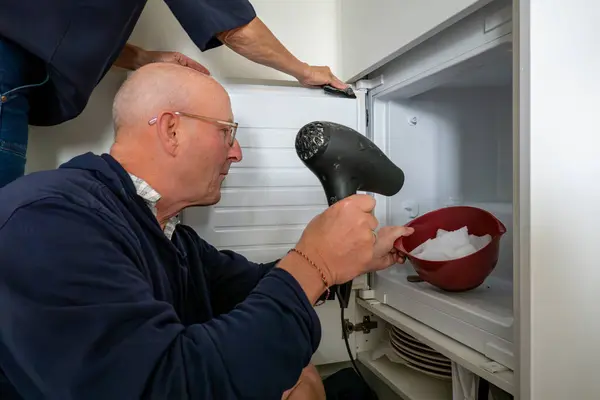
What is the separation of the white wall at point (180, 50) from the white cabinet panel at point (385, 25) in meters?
0.09

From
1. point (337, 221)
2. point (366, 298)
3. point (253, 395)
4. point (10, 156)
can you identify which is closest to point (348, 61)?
point (366, 298)

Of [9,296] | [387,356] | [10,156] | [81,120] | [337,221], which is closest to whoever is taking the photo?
[9,296]

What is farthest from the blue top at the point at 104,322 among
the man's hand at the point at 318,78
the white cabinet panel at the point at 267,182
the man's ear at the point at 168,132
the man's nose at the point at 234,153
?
the man's hand at the point at 318,78

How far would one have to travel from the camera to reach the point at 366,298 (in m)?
1.41

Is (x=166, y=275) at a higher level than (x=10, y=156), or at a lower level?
lower

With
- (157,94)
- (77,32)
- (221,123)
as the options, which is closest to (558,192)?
(221,123)

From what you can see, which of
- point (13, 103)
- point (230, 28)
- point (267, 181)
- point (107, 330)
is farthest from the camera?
point (267, 181)

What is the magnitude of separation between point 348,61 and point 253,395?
111 cm

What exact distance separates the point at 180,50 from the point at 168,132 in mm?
641

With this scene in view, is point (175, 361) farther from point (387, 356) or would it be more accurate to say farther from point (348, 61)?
point (348, 61)

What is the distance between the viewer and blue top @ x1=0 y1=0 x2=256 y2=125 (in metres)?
0.93

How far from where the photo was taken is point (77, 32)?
0.98 meters

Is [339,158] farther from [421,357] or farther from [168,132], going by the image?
[421,357]

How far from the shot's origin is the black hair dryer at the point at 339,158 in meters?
0.97
